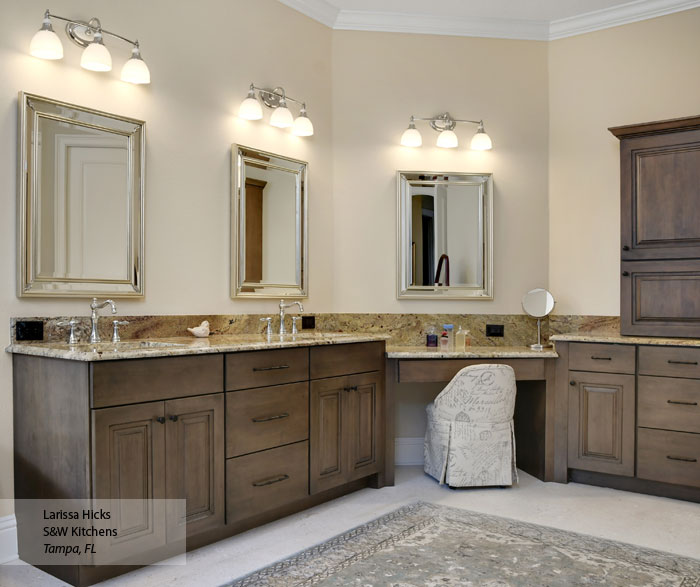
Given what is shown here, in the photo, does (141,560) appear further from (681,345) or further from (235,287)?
(681,345)

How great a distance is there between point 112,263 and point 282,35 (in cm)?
177

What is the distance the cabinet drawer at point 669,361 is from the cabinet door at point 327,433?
63.4 inches

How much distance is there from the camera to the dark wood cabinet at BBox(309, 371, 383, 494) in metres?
3.14

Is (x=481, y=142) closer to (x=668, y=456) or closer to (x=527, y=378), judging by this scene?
(x=527, y=378)

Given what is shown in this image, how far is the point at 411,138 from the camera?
4070 millimetres

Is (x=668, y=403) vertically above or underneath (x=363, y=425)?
above

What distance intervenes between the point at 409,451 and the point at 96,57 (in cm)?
286

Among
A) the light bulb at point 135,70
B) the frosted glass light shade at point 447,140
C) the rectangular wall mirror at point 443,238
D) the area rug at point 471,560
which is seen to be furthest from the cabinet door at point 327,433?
the frosted glass light shade at point 447,140

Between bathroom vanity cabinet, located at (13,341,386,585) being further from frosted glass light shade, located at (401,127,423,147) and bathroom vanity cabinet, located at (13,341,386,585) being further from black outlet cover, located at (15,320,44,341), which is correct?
frosted glass light shade, located at (401,127,423,147)

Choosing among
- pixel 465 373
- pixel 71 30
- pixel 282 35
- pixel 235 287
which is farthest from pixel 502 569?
pixel 282 35

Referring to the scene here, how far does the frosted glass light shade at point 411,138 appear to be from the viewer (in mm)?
4070

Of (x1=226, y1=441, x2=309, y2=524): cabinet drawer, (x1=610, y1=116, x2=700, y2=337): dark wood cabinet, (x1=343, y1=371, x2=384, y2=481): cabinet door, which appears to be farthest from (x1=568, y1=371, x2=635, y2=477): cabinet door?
(x1=226, y1=441, x2=309, y2=524): cabinet drawer

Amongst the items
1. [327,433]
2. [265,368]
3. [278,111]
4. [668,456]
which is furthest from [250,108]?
[668,456]

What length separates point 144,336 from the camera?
2.99 m
